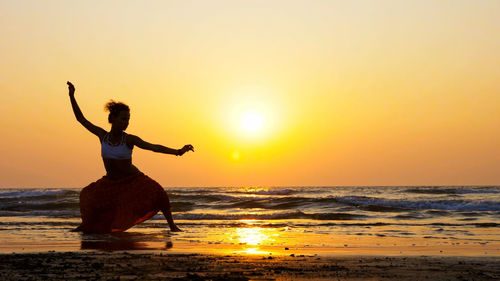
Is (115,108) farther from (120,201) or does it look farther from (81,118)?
(120,201)

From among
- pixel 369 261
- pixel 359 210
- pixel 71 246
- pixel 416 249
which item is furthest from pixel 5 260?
pixel 359 210

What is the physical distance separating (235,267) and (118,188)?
418 cm

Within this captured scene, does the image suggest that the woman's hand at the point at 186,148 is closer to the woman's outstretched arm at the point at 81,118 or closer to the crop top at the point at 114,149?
the crop top at the point at 114,149

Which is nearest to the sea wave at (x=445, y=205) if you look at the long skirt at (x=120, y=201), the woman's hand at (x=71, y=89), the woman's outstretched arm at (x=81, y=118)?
the long skirt at (x=120, y=201)

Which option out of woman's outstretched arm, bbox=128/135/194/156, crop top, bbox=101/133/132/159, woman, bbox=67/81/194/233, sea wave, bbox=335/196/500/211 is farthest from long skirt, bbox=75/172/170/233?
sea wave, bbox=335/196/500/211

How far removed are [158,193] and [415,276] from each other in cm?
513

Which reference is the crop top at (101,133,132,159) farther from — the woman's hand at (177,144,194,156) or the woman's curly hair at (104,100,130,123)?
the woman's hand at (177,144,194,156)

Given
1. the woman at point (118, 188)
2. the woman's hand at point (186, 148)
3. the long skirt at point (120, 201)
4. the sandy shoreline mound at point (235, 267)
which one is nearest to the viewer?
the sandy shoreline mound at point (235, 267)

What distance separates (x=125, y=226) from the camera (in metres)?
10.7

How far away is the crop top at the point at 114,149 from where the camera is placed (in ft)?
33.3

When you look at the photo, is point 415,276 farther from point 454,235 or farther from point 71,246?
point 454,235

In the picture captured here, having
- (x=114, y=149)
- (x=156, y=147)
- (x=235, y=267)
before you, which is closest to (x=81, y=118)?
(x=114, y=149)

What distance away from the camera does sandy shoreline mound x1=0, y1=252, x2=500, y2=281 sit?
6082 mm

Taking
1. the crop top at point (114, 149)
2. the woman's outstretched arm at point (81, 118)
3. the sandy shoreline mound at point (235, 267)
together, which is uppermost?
the woman's outstretched arm at point (81, 118)
